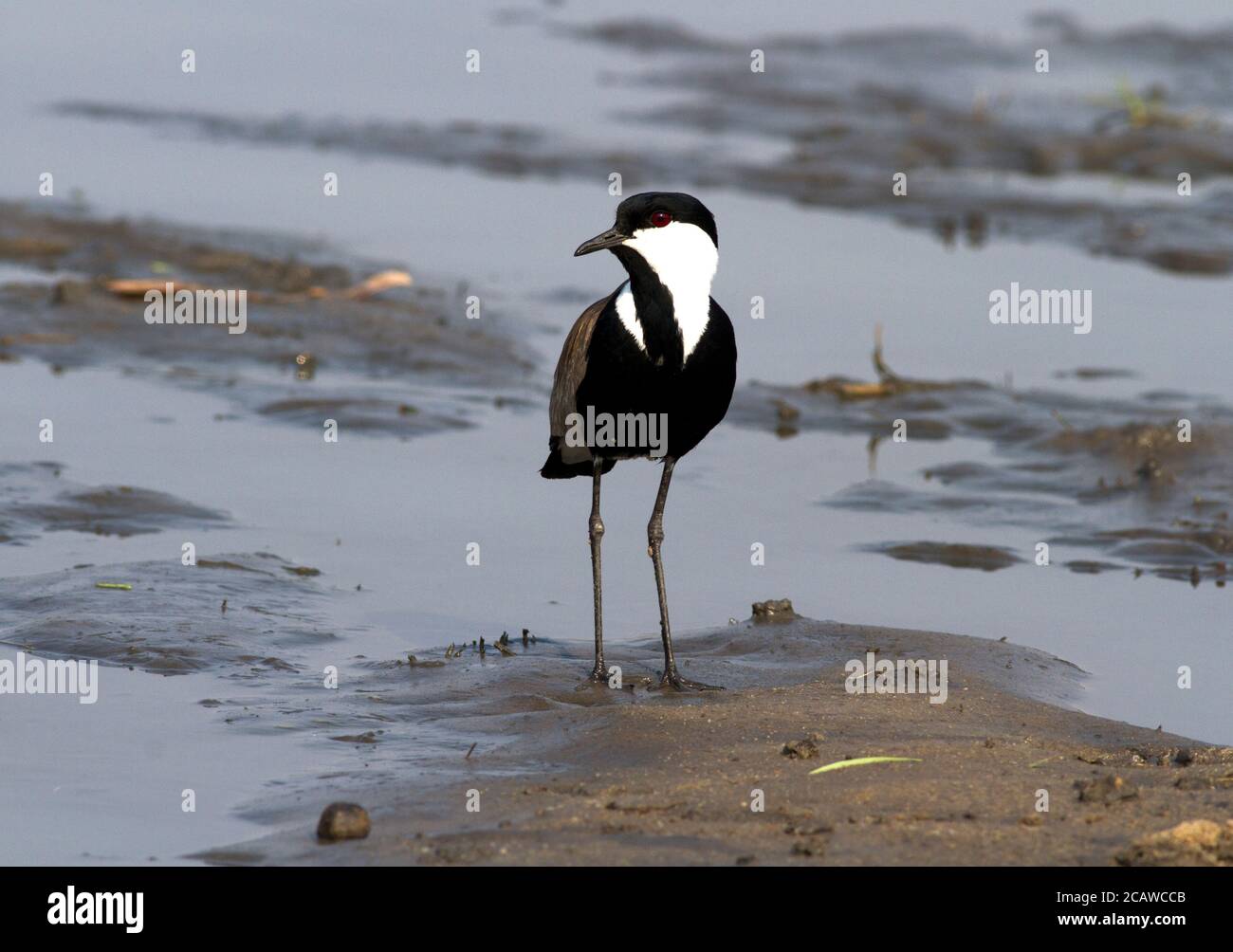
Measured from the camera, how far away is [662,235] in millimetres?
6902

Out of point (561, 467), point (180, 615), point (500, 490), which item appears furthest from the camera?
point (500, 490)

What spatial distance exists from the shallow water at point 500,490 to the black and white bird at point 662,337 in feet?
4.31

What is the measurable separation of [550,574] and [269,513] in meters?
1.53

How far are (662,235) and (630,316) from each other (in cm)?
30

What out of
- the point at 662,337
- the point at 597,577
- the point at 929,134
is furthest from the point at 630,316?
the point at 929,134

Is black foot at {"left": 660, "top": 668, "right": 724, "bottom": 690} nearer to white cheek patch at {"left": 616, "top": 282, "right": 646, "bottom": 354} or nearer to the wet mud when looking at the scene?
white cheek patch at {"left": 616, "top": 282, "right": 646, "bottom": 354}

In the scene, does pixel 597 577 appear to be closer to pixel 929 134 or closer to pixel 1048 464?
pixel 1048 464

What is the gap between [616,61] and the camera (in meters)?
25.7

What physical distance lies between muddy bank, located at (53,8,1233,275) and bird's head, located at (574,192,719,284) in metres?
9.76

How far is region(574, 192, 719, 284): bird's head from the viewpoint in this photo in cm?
686

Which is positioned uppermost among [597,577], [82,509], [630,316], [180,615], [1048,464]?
[630,316]

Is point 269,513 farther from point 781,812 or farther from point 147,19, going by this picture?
point 147,19

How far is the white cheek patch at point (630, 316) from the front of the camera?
690 centimetres

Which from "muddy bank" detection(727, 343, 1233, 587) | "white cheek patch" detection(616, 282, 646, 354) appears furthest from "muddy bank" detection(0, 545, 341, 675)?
"muddy bank" detection(727, 343, 1233, 587)
